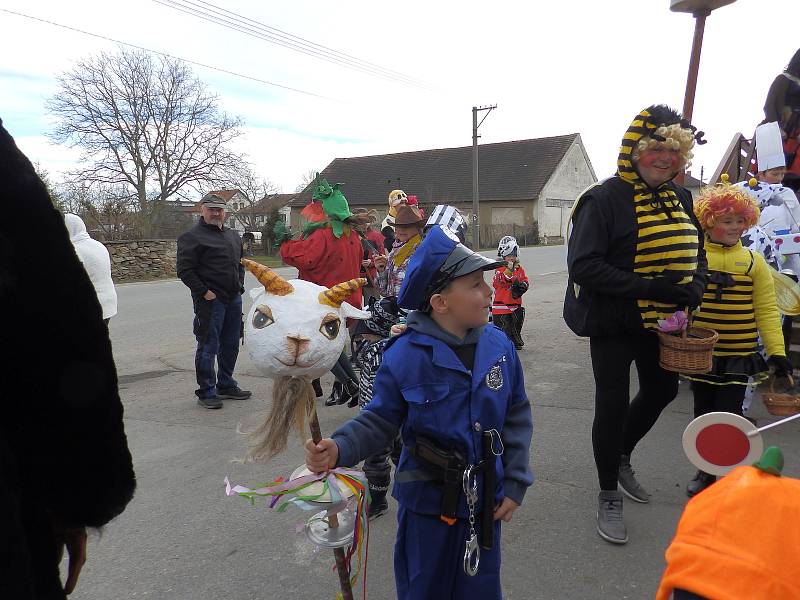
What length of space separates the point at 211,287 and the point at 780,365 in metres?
4.30

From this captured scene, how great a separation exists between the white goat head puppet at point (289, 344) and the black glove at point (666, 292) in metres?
1.35

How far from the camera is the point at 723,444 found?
5.34 ft

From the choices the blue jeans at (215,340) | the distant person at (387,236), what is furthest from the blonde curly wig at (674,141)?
the distant person at (387,236)

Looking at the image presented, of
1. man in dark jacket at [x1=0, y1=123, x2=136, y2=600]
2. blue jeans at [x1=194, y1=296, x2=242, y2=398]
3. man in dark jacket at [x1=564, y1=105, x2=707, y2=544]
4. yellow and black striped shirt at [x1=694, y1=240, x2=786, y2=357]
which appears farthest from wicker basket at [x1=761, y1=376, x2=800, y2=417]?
blue jeans at [x1=194, y1=296, x2=242, y2=398]

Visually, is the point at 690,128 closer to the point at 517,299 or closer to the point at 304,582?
the point at 304,582

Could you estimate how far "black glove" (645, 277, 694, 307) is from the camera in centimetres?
263

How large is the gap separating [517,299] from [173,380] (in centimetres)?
410

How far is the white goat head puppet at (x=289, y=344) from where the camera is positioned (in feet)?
7.10

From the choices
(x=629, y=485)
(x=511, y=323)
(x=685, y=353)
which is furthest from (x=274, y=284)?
(x=511, y=323)

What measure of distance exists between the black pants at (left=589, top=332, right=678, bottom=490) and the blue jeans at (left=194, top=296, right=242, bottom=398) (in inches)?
138

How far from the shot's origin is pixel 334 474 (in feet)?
6.19

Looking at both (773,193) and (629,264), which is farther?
(773,193)

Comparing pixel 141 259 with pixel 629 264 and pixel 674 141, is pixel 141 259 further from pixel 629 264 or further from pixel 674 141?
pixel 674 141

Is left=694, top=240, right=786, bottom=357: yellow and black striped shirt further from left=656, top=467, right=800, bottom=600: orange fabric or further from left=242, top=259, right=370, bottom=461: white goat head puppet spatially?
left=656, top=467, right=800, bottom=600: orange fabric
